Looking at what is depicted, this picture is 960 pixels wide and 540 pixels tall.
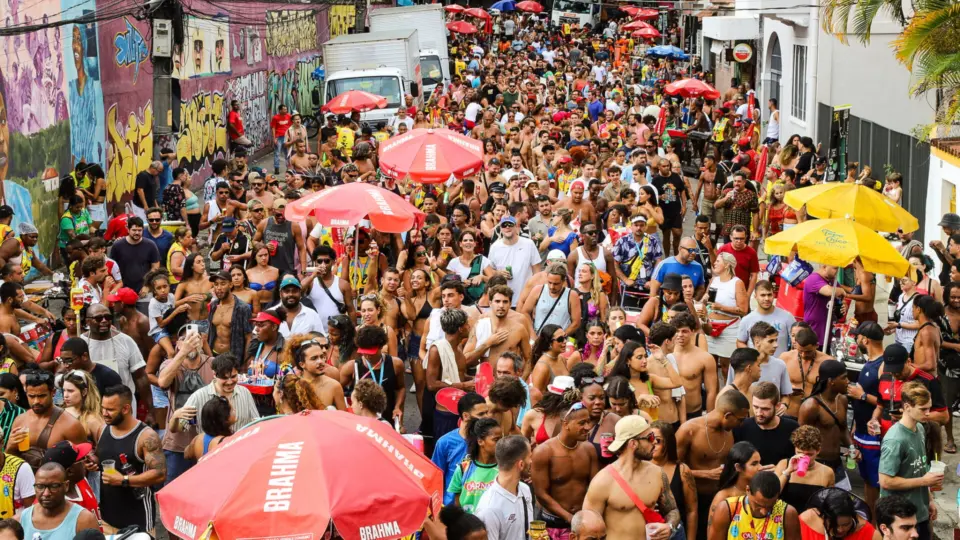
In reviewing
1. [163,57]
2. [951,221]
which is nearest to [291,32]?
[163,57]

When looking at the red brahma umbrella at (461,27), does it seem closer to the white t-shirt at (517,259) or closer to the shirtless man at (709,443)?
the white t-shirt at (517,259)

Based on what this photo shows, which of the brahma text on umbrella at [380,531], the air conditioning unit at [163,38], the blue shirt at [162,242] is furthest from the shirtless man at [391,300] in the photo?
the air conditioning unit at [163,38]

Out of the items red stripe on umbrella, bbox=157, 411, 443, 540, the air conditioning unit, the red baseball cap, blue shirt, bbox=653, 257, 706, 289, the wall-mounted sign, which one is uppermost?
the air conditioning unit

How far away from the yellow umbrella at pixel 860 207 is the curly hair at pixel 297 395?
5.81 metres

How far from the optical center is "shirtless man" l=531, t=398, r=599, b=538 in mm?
7668

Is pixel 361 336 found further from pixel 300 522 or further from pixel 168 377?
pixel 300 522

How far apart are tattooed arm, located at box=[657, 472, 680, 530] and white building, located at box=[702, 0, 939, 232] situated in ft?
40.5

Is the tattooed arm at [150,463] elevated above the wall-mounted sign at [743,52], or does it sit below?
below

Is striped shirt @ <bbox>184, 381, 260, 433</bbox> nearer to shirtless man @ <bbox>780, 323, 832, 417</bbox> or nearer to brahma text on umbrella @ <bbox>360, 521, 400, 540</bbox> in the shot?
brahma text on umbrella @ <bbox>360, 521, 400, 540</bbox>

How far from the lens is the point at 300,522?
19.6 feet

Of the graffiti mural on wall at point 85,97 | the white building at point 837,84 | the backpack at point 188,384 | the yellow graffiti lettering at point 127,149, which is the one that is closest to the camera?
the backpack at point 188,384

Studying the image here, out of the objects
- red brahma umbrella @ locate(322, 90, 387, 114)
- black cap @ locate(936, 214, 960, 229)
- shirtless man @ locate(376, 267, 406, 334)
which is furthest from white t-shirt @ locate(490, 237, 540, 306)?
red brahma umbrella @ locate(322, 90, 387, 114)

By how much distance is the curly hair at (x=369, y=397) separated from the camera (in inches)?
322

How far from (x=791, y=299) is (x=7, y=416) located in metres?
7.54
